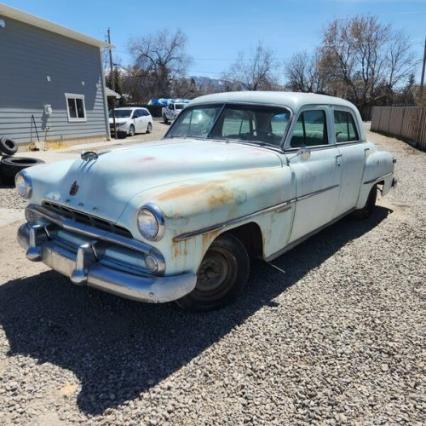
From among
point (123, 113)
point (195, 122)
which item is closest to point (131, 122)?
→ point (123, 113)

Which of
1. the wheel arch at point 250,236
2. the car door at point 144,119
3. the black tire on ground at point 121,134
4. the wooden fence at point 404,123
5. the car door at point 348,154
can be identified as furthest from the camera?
the car door at point 144,119

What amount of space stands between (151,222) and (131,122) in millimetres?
20180

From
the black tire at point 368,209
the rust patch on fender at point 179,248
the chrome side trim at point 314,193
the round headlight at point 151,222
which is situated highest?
the round headlight at point 151,222

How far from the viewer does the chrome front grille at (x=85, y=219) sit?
9.18 ft


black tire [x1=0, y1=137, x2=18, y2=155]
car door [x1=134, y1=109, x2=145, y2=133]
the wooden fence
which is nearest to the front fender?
black tire [x1=0, y1=137, x2=18, y2=155]

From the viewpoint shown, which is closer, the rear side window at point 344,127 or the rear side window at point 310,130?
the rear side window at point 310,130

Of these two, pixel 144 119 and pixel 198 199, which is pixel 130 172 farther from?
pixel 144 119

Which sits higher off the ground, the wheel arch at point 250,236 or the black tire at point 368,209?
the wheel arch at point 250,236

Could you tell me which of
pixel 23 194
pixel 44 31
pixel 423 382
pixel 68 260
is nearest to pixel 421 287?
pixel 423 382

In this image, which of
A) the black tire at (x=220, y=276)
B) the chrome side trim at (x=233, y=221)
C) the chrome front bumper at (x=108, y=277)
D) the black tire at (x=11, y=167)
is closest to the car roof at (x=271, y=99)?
the chrome side trim at (x=233, y=221)

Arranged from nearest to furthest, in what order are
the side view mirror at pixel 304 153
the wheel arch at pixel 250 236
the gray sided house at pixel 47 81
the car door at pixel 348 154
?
1. the wheel arch at pixel 250 236
2. the side view mirror at pixel 304 153
3. the car door at pixel 348 154
4. the gray sided house at pixel 47 81

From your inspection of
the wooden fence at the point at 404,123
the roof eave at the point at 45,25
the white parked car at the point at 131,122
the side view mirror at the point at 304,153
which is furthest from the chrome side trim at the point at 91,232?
the white parked car at the point at 131,122

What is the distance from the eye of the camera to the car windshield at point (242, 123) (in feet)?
13.2

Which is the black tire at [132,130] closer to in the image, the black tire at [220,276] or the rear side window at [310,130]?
the rear side window at [310,130]
